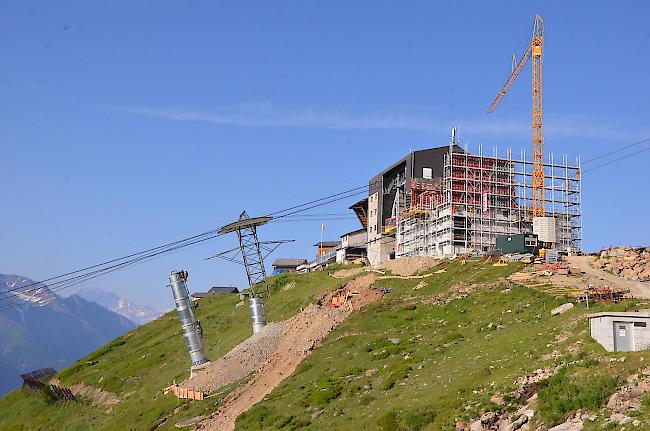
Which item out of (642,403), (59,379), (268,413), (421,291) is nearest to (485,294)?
(421,291)

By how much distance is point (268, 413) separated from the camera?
156 ft

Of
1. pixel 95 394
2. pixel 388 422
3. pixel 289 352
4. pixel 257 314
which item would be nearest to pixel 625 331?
pixel 388 422

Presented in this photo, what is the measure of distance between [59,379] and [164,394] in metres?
47.6

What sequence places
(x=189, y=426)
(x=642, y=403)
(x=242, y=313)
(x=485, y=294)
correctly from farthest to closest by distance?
1. (x=242, y=313)
2. (x=485, y=294)
3. (x=189, y=426)
4. (x=642, y=403)

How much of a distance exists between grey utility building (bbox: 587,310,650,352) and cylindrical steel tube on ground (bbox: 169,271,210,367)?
44.4m

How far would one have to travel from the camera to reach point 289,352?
205 ft

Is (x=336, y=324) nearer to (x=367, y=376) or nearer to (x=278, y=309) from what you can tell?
(x=367, y=376)

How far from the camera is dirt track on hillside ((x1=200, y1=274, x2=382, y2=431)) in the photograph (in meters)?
52.4

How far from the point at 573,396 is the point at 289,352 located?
35.3 metres

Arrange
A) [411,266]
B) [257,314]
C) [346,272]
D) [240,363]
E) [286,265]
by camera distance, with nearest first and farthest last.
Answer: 1. [240,363]
2. [257,314]
3. [411,266]
4. [346,272]
5. [286,265]

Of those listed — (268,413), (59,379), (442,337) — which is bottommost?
(59,379)

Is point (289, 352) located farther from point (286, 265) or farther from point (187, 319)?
point (286, 265)

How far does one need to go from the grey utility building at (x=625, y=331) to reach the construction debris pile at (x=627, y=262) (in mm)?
31822

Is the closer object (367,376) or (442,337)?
(367,376)
